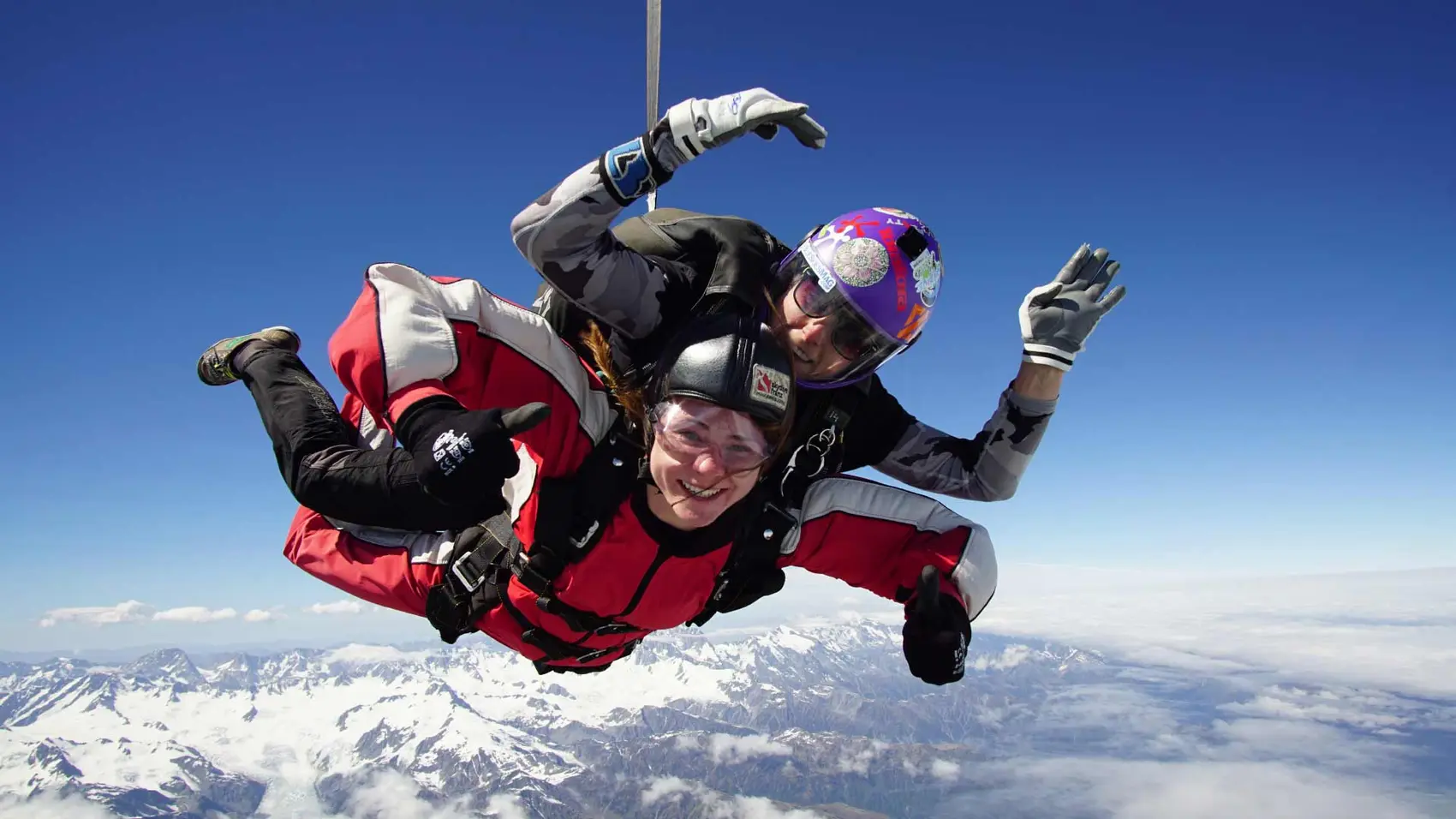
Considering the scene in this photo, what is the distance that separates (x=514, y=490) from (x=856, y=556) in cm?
134

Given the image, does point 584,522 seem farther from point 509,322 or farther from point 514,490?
point 509,322

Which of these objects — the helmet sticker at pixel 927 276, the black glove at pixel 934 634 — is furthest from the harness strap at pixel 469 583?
the helmet sticker at pixel 927 276

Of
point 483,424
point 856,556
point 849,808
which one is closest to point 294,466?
point 483,424

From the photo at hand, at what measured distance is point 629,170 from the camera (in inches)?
85.7

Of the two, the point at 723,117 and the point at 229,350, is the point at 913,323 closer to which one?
the point at 723,117

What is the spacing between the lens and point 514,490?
2701 millimetres

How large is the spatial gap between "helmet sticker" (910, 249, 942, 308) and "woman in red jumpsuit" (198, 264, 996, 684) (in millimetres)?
672

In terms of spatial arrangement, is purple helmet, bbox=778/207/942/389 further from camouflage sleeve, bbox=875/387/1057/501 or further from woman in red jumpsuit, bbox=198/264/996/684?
camouflage sleeve, bbox=875/387/1057/501

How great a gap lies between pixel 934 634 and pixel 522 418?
5.58 ft

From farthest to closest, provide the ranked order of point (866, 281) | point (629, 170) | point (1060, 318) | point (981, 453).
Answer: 1. point (981, 453)
2. point (1060, 318)
3. point (866, 281)
4. point (629, 170)

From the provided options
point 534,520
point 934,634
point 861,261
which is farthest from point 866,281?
point 534,520

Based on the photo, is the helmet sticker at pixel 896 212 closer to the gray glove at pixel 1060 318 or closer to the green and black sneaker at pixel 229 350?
the gray glove at pixel 1060 318

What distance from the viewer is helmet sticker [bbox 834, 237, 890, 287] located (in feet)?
8.73

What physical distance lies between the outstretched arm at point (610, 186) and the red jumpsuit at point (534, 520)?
0.70 feet
